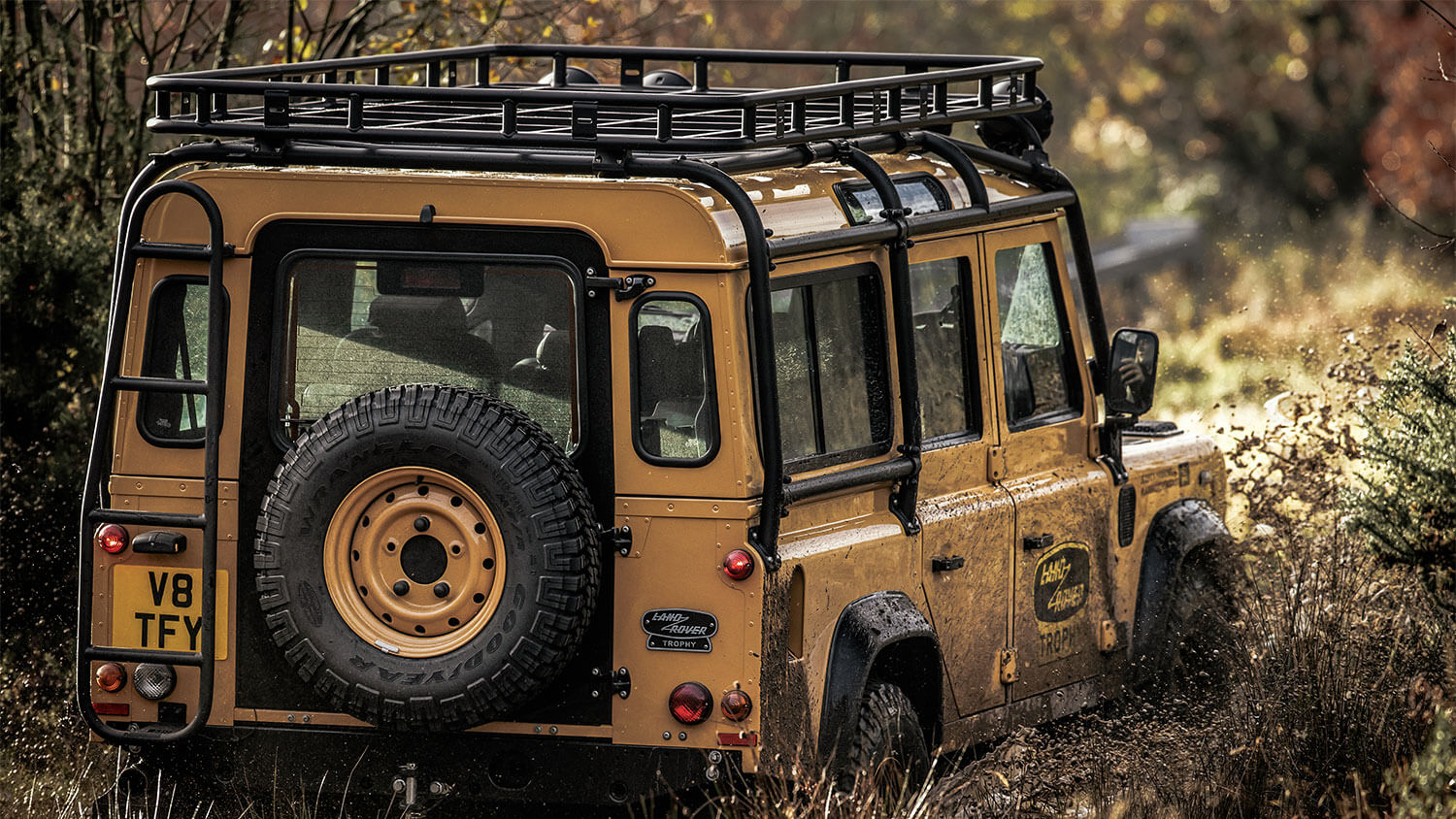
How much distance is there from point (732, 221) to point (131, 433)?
1905mm

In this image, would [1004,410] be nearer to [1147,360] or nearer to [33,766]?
[1147,360]

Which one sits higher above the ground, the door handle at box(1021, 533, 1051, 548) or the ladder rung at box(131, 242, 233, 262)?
the ladder rung at box(131, 242, 233, 262)

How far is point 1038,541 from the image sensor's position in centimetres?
674

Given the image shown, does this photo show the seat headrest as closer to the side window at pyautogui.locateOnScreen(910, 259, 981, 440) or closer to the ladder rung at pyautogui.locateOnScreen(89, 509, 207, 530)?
the ladder rung at pyautogui.locateOnScreen(89, 509, 207, 530)

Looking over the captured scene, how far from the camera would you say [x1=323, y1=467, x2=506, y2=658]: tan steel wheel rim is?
16.9ft

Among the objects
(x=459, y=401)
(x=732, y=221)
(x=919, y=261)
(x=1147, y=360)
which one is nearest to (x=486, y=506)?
(x=459, y=401)

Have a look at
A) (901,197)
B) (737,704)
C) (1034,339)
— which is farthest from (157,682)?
(1034,339)

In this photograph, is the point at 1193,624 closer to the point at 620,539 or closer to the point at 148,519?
the point at 620,539

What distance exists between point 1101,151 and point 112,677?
35.8 metres

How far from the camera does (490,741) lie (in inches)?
213

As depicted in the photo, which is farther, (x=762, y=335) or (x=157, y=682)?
(x=157, y=682)

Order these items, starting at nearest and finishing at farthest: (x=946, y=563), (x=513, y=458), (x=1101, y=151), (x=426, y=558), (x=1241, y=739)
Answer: (x=513, y=458) → (x=426, y=558) → (x=1241, y=739) → (x=946, y=563) → (x=1101, y=151)

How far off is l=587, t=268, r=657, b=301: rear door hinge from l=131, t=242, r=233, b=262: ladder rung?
107 centimetres

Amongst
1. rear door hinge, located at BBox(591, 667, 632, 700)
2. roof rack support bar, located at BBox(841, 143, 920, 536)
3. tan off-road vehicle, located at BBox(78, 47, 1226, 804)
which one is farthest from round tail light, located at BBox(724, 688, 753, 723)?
roof rack support bar, located at BBox(841, 143, 920, 536)
